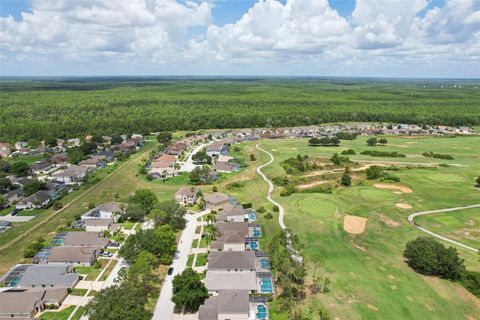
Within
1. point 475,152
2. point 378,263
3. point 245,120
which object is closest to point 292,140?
point 245,120

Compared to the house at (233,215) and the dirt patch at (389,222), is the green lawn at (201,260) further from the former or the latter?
the dirt patch at (389,222)

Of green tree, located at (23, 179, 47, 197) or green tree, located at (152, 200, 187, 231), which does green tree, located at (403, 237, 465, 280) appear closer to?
green tree, located at (152, 200, 187, 231)

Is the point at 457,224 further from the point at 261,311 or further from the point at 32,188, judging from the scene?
the point at 32,188

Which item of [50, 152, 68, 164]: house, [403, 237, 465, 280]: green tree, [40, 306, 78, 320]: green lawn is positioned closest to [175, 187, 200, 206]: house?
[40, 306, 78, 320]: green lawn

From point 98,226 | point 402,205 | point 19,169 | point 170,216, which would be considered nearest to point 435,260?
point 402,205

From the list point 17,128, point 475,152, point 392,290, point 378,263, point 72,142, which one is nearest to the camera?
point 392,290

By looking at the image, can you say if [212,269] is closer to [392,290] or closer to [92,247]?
[92,247]

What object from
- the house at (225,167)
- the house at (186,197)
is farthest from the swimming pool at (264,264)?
the house at (225,167)
